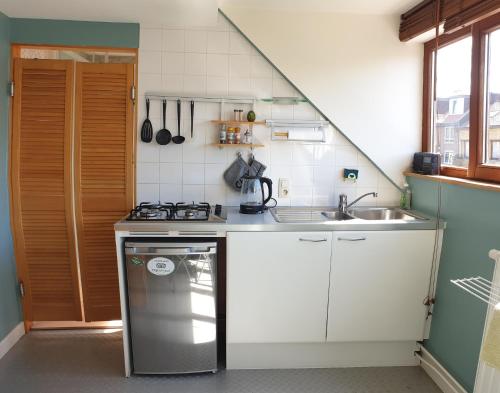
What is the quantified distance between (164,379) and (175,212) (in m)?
0.96

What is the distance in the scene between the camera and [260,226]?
225 centimetres

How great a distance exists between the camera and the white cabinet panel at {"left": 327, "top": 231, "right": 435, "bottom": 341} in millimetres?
2314

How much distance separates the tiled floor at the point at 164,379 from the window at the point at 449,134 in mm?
1416

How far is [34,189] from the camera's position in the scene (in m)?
2.64

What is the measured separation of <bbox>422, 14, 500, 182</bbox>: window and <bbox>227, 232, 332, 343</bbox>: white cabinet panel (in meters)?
0.94

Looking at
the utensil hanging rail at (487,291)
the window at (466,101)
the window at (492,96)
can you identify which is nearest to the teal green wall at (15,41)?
the window at (466,101)

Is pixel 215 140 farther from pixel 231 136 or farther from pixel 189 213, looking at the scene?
pixel 189 213

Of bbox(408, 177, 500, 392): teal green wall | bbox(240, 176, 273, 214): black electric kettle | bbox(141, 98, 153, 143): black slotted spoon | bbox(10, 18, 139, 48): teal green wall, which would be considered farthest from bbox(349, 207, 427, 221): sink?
bbox(10, 18, 139, 48): teal green wall

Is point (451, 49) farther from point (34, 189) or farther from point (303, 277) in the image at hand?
point (34, 189)

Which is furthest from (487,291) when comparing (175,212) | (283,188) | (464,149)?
(175,212)

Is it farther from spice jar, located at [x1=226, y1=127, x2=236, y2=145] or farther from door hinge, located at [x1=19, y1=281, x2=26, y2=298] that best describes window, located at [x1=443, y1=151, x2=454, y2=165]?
door hinge, located at [x1=19, y1=281, x2=26, y2=298]

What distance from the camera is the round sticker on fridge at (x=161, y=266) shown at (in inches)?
85.8

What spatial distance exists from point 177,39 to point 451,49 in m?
1.72

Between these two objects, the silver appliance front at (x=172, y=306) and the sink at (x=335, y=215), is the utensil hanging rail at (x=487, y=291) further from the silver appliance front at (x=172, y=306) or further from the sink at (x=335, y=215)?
the silver appliance front at (x=172, y=306)
